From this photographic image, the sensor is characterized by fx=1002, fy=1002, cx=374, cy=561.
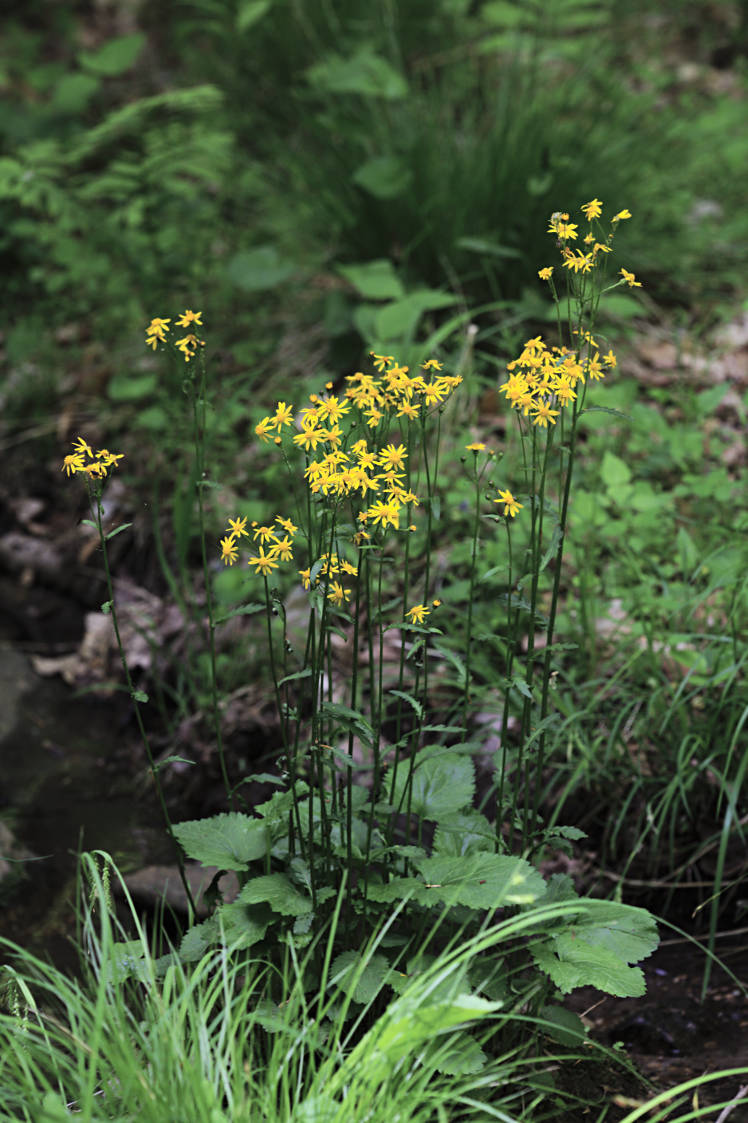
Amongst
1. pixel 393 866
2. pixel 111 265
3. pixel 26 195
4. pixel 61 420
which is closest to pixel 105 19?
pixel 111 265

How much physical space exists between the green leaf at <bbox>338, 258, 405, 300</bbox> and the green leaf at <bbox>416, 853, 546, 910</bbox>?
1908 millimetres

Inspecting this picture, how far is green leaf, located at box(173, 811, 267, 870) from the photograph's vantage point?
1488 mm

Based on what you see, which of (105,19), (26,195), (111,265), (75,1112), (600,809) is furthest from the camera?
(105,19)

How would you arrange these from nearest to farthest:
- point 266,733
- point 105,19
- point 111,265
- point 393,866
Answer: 1. point 393,866
2. point 266,733
3. point 111,265
4. point 105,19

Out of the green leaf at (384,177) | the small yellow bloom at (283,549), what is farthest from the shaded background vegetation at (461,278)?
the small yellow bloom at (283,549)

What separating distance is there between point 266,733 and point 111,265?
2277 mm

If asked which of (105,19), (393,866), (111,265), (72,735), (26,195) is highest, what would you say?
(105,19)

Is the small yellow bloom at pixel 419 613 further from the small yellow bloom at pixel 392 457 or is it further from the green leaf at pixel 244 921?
the green leaf at pixel 244 921

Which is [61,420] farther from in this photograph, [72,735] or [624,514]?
[624,514]

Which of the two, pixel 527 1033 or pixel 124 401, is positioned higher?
pixel 124 401

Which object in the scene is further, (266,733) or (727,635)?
(266,733)

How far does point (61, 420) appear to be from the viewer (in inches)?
136

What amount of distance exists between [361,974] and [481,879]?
0.68ft

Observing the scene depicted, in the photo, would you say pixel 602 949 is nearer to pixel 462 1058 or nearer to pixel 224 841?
pixel 462 1058
